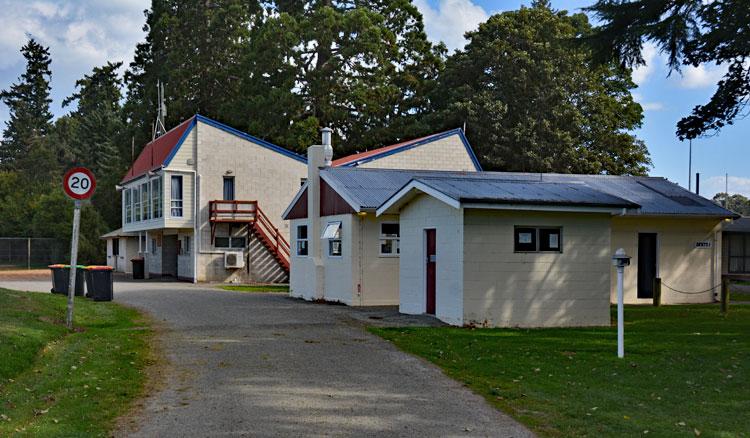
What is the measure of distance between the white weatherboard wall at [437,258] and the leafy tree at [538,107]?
2538cm

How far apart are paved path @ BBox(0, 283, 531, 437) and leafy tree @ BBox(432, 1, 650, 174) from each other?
29.1 metres

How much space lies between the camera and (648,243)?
23.4m

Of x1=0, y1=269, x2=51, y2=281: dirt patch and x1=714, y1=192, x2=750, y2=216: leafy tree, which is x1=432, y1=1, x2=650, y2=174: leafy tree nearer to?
x1=0, y1=269, x2=51, y2=281: dirt patch

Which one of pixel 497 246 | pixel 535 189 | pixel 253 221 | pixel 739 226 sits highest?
pixel 535 189

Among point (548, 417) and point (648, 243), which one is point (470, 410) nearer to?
point (548, 417)

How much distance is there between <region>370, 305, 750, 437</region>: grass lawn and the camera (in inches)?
315

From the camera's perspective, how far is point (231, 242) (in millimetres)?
36688

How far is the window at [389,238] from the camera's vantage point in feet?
70.9

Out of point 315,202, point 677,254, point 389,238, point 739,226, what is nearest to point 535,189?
point 389,238

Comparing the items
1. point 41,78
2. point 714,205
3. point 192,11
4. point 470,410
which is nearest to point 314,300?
point 714,205

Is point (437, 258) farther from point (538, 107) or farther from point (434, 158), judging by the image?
point (538, 107)

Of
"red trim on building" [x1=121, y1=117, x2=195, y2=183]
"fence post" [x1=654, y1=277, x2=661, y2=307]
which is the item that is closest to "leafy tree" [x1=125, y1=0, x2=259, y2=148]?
"red trim on building" [x1=121, y1=117, x2=195, y2=183]

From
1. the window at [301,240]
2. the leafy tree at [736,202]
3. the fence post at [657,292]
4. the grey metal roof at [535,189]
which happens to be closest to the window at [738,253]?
the grey metal roof at [535,189]

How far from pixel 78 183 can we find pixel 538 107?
1319 inches
